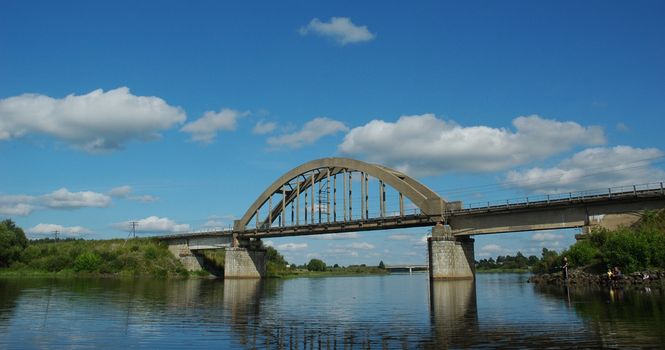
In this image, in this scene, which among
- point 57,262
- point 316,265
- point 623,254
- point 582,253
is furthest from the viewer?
point 316,265

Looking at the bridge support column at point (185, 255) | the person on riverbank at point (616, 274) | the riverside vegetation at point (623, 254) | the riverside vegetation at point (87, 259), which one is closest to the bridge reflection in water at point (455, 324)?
the person on riverbank at point (616, 274)

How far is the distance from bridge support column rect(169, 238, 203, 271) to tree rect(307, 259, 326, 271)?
230 feet

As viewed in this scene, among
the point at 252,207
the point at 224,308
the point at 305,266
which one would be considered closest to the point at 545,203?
the point at 224,308

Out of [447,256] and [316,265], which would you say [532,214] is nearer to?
[447,256]

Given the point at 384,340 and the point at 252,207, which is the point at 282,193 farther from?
the point at 384,340

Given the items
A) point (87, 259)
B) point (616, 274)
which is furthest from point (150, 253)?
point (616, 274)

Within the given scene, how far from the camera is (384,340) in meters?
17.0

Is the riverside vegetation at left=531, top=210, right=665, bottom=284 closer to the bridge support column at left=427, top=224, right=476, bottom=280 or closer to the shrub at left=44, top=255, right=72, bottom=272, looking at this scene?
the bridge support column at left=427, top=224, right=476, bottom=280

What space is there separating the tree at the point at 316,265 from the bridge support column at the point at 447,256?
11234 cm

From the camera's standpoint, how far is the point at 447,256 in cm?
6406

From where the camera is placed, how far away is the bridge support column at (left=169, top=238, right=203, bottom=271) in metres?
105

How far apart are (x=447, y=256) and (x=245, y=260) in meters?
45.6

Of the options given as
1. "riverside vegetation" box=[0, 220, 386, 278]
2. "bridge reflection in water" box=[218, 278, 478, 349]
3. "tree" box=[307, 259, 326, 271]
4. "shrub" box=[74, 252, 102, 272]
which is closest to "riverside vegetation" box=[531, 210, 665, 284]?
"bridge reflection in water" box=[218, 278, 478, 349]

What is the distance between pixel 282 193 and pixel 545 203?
54227 millimetres
